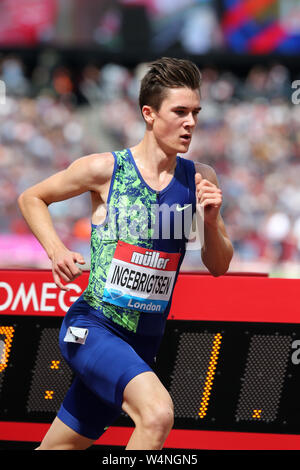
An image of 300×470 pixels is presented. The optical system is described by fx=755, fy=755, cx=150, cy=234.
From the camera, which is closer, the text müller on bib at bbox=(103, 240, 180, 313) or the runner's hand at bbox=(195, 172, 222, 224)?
the runner's hand at bbox=(195, 172, 222, 224)

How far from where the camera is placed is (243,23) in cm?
2262

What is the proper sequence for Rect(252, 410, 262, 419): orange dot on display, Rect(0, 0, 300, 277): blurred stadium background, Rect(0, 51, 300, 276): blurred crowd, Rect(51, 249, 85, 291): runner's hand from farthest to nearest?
Rect(0, 0, 300, 277): blurred stadium background, Rect(0, 51, 300, 276): blurred crowd, Rect(252, 410, 262, 419): orange dot on display, Rect(51, 249, 85, 291): runner's hand

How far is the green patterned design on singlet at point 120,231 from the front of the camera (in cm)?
339

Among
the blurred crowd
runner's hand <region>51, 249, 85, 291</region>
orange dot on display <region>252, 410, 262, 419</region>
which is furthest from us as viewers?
the blurred crowd

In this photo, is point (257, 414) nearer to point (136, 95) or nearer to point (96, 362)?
point (96, 362)

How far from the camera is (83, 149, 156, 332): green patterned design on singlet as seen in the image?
339 cm

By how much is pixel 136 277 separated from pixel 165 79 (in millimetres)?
918

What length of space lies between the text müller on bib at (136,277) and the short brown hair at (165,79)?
687 millimetres

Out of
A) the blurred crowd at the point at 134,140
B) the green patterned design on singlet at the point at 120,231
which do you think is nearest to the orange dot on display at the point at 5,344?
the green patterned design on singlet at the point at 120,231

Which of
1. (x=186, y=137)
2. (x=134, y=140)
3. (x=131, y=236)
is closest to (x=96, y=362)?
(x=131, y=236)

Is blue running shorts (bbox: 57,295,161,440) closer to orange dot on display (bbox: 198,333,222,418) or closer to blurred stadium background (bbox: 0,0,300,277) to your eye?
orange dot on display (bbox: 198,333,222,418)

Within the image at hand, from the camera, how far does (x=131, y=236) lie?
342 centimetres

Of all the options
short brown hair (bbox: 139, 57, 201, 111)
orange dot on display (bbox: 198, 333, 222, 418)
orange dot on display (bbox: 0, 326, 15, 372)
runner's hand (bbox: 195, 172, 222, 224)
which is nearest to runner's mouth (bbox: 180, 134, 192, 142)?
short brown hair (bbox: 139, 57, 201, 111)

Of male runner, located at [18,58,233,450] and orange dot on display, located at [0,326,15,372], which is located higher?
male runner, located at [18,58,233,450]
